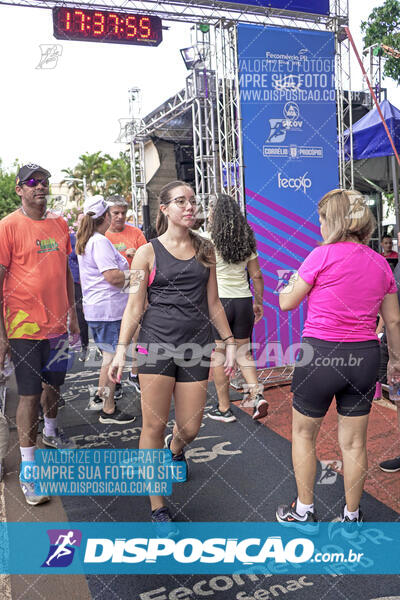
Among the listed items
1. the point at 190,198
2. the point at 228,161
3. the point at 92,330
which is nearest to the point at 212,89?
the point at 228,161

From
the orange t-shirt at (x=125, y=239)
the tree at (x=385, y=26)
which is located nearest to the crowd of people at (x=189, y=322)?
the orange t-shirt at (x=125, y=239)

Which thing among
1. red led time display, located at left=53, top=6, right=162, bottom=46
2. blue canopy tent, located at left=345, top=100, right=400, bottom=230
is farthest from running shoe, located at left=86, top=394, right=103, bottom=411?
red led time display, located at left=53, top=6, right=162, bottom=46

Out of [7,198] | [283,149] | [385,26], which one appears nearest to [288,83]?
[283,149]

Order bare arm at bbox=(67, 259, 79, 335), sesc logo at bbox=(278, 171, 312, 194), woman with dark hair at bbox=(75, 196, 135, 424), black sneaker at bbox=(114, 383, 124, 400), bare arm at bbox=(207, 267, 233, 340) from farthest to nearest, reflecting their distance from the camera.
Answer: sesc logo at bbox=(278, 171, 312, 194), black sneaker at bbox=(114, 383, 124, 400), woman with dark hair at bbox=(75, 196, 135, 424), bare arm at bbox=(67, 259, 79, 335), bare arm at bbox=(207, 267, 233, 340)

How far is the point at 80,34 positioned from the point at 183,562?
591cm

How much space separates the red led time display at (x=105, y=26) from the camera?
19.2 ft

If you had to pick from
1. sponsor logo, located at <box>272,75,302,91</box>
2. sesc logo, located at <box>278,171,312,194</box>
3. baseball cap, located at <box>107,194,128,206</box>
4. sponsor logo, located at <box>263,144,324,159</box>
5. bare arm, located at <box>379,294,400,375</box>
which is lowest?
bare arm, located at <box>379,294,400,375</box>

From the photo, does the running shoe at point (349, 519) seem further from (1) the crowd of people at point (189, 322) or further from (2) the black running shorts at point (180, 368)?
(2) the black running shorts at point (180, 368)

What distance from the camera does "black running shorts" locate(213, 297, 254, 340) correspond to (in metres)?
3.85

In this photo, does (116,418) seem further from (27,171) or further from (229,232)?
(27,171)

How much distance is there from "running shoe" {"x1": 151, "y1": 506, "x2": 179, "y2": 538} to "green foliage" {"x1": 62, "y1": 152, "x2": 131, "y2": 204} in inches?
1337

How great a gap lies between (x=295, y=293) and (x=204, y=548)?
126 centimetres

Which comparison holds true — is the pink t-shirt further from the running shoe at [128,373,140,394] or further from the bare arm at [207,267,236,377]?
the running shoe at [128,373,140,394]

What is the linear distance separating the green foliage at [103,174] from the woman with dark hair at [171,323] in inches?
1324
